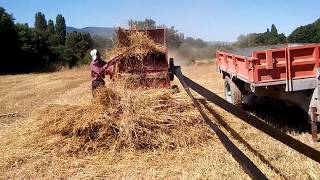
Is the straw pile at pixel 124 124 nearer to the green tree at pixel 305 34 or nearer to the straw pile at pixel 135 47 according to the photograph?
the straw pile at pixel 135 47

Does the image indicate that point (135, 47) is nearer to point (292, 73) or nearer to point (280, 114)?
point (280, 114)

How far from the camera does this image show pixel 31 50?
1793 inches

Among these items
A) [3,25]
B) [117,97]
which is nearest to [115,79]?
[117,97]

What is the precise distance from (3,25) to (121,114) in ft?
130

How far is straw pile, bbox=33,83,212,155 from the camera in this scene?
7.47 metres

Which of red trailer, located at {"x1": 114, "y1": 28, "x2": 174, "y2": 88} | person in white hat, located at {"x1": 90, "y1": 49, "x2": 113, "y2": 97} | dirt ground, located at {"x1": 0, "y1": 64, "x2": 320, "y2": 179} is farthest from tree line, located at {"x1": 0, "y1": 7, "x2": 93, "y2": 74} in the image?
dirt ground, located at {"x1": 0, "y1": 64, "x2": 320, "y2": 179}

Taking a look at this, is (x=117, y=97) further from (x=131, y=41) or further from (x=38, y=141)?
(x=131, y=41)

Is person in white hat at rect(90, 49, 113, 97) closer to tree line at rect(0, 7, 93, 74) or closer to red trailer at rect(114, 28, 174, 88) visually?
red trailer at rect(114, 28, 174, 88)

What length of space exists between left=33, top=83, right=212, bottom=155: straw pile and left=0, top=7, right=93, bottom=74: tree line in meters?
33.7

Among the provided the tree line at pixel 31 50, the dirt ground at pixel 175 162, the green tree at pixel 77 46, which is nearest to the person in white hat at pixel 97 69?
the dirt ground at pixel 175 162

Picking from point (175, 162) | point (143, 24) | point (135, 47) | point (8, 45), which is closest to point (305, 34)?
point (8, 45)

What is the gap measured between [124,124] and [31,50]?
4009 cm

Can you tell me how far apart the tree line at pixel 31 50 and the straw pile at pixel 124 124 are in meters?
33.7

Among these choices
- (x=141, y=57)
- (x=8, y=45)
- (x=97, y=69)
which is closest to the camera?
(x=97, y=69)
